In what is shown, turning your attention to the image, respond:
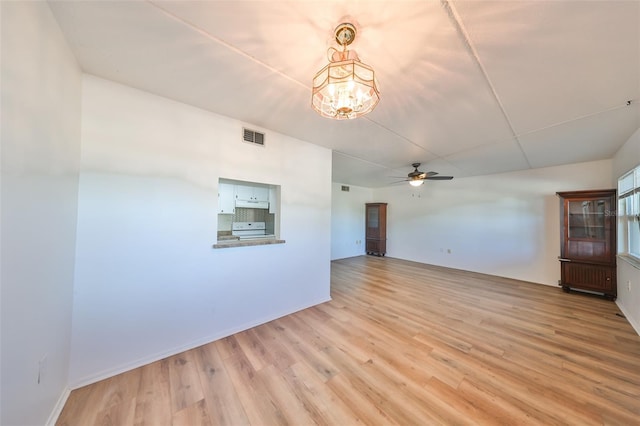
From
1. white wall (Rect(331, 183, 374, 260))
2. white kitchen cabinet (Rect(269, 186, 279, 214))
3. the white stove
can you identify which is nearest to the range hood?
the white stove

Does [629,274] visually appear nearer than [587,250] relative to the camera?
Yes

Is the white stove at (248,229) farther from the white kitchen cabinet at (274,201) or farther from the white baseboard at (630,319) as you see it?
the white baseboard at (630,319)

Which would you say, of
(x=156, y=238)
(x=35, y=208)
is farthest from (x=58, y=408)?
(x=35, y=208)

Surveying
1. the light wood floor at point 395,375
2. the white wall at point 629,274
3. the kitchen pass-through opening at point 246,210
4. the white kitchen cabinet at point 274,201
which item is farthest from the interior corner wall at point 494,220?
the white kitchen cabinet at point 274,201

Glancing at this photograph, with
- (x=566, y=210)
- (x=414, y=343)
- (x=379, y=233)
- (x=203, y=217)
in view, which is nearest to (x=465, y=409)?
(x=414, y=343)

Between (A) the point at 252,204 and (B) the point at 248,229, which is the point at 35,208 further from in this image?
(B) the point at 248,229

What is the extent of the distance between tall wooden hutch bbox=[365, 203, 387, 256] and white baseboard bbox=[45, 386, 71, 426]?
6790mm

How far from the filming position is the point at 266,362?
2.00 meters

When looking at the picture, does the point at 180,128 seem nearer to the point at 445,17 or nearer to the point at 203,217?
the point at 203,217

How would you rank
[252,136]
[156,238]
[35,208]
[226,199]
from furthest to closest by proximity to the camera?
[226,199]
[252,136]
[156,238]
[35,208]

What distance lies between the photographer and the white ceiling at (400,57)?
1173mm

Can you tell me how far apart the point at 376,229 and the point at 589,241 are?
4.48m

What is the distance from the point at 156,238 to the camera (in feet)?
6.61

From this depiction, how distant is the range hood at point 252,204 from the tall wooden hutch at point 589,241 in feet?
17.6
